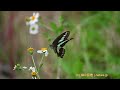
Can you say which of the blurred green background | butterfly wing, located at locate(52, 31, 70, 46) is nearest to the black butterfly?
butterfly wing, located at locate(52, 31, 70, 46)

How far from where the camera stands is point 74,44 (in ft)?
8.76

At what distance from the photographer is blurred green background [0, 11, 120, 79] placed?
8.29ft

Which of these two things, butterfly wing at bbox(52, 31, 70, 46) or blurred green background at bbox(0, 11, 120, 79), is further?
blurred green background at bbox(0, 11, 120, 79)

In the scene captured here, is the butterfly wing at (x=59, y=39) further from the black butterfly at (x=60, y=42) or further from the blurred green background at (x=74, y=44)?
the blurred green background at (x=74, y=44)

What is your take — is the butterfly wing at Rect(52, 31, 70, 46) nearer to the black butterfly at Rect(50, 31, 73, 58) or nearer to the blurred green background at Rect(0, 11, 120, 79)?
the black butterfly at Rect(50, 31, 73, 58)

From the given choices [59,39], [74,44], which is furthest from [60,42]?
[74,44]

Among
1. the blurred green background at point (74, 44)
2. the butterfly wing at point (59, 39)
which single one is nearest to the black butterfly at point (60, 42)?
the butterfly wing at point (59, 39)

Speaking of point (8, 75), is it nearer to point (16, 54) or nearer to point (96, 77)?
point (16, 54)

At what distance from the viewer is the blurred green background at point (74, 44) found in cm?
253

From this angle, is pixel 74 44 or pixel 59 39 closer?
pixel 59 39

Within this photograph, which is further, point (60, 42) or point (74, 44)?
point (74, 44)

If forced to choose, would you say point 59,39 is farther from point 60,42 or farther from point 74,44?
point 74,44

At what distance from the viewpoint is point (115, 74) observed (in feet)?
7.44
